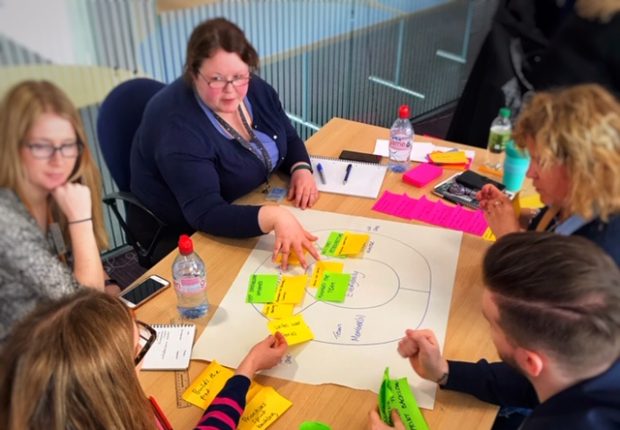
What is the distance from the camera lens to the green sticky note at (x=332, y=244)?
4.97 feet

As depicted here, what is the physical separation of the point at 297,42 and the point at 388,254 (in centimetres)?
197

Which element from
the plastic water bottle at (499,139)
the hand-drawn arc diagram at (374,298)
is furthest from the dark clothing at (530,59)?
the hand-drawn arc diagram at (374,298)

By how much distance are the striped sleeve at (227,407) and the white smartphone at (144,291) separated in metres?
0.38

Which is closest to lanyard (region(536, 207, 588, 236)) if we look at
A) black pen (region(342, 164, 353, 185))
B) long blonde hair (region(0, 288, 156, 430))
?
black pen (region(342, 164, 353, 185))

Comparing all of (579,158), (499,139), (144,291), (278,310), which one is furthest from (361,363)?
(499,139)

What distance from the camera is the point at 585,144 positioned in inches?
50.0

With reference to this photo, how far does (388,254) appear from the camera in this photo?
4.95 ft

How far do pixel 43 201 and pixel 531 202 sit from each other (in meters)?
1.41

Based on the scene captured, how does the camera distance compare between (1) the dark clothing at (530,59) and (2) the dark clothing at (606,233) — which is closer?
(2) the dark clothing at (606,233)

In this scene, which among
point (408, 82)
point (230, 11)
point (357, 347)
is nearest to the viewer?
point (357, 347)

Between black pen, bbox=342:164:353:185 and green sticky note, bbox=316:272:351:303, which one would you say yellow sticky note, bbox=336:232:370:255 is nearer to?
green sticky note, bbox=316:272:351:303

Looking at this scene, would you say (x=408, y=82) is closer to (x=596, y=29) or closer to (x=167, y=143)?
(x=596, y=29)

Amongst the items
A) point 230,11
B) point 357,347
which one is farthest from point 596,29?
point 357,347

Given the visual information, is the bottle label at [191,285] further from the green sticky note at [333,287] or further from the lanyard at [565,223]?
the lanyard at [565,223]
